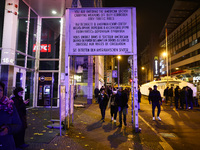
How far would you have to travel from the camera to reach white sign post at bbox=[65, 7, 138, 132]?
6.67 metres

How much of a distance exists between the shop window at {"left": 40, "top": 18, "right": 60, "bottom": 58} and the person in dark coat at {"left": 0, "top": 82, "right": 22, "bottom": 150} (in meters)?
11.3

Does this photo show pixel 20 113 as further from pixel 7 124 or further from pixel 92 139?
pixel 7 124

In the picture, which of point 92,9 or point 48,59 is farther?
point 48,59

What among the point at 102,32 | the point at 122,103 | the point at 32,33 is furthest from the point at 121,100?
the point at 32,33

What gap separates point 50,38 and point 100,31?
7.90 m

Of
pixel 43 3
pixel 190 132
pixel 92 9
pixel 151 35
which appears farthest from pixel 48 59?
pixel 151 35

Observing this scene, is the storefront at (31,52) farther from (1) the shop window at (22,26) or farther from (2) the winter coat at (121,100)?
(2) the winter coat at (121,100)

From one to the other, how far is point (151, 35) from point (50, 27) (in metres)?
81.1

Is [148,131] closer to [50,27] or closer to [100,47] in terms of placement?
[100,47]

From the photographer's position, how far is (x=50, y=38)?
527 inches

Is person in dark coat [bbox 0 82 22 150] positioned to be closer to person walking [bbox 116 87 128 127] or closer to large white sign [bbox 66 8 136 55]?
large white sign [bbox 66 8 136 55]

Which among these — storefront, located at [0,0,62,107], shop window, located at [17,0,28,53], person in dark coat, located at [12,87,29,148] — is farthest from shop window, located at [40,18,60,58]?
person in dark coat, located at [12,87,29,148]

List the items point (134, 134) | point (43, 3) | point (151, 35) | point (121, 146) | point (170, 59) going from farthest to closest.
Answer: point (151, 35) < point (170, 59) < point (43, 3) < point (134, 134) < point (121, 146)

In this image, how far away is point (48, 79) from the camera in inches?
516
